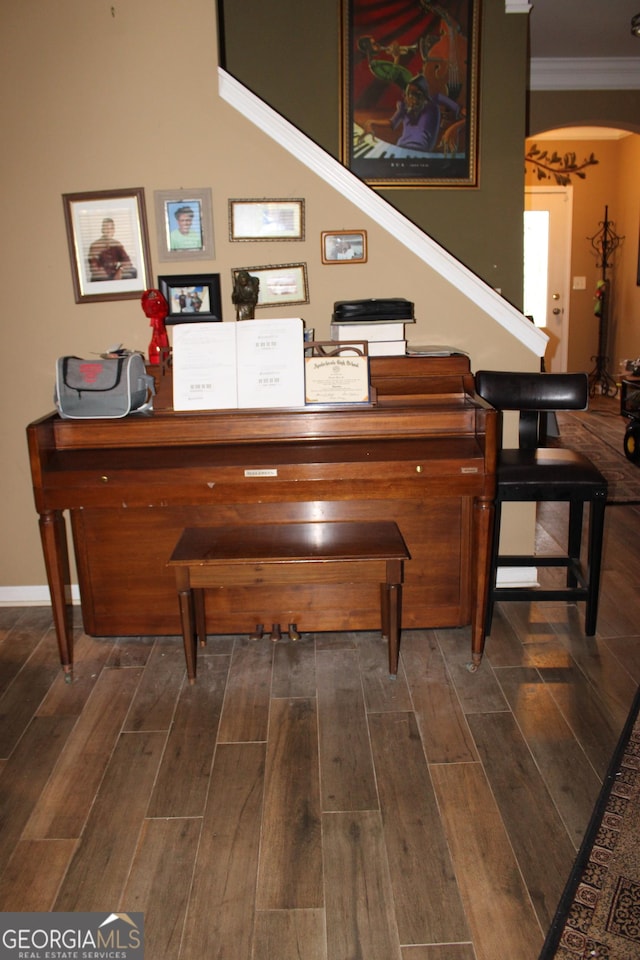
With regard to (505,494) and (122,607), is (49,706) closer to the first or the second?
(122,607)

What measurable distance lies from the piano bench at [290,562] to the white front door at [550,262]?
6.09 meters

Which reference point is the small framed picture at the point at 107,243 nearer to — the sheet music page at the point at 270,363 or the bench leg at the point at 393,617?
the sheet music page at the point at 270,363

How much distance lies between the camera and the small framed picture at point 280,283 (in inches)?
116

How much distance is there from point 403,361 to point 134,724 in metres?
1.52

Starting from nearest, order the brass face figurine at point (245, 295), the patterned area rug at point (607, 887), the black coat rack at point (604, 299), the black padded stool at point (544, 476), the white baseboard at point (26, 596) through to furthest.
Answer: the patterned area rug at point (607, 887) → the black padded stool at point (544, 476) → the brass face figurine at point (245, 295) → the white baseboard at point (26, 596) → the black coat rack at point (604, 299)

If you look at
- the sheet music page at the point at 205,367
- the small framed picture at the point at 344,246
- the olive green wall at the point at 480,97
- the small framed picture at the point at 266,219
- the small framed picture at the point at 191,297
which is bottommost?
the sheet music page at the point at 205,367

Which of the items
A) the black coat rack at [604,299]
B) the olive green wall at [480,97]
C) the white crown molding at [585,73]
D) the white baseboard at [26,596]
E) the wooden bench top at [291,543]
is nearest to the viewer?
the wooden bench top at [291,543]

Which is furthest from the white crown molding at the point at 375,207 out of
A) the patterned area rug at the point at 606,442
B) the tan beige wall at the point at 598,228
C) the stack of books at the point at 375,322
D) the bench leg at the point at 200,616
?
the tan beige wall at the point at 598,228

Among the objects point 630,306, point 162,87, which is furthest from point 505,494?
point 630,306

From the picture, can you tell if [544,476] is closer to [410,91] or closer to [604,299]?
[410,91]

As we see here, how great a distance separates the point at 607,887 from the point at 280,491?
1373mm

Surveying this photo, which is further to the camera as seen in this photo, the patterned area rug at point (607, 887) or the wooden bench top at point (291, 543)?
the wooden bench top at point (291, 543)

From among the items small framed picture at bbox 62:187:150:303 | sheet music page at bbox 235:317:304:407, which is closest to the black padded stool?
sheet music page at bbox 235:317:304:407

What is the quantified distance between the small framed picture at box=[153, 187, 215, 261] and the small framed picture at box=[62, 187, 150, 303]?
0.07 metres
